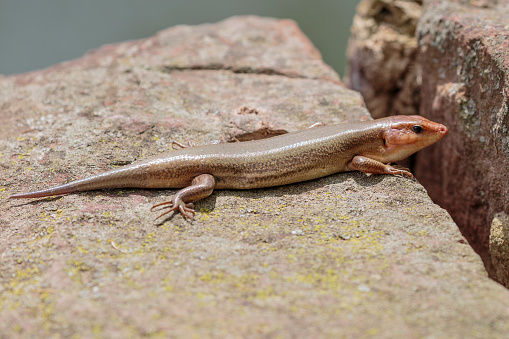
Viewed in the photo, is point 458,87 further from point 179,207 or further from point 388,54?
point 179,207

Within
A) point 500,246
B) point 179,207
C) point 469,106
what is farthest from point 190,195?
point 469,106

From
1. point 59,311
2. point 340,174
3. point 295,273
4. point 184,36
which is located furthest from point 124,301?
point 184,36

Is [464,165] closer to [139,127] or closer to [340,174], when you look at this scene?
[340,174]

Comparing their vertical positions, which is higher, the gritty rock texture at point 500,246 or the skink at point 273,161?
the skink at point 273,161

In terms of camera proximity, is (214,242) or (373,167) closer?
(214,242)

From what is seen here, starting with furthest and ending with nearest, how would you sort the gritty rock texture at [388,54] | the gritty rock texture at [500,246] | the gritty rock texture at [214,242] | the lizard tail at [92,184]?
1. the gritty rock texture at [388,54]
2. the gritty rock texture at [500,246]
3. the lizard tail at [92,184]
4. the gritty rock texture at [214,242]

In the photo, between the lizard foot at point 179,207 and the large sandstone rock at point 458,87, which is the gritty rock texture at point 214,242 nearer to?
the lizard foot at point 179,207

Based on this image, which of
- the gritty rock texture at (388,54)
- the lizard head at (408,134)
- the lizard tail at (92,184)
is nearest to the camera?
the lizard tail at (92,184)

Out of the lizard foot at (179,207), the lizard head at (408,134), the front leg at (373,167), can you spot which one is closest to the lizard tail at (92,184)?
the lizard foot at (179,207)
